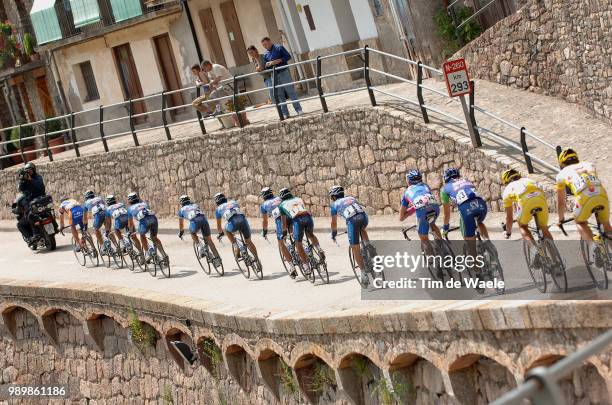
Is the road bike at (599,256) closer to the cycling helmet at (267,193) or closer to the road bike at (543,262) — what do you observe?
the road bike at (543,262)

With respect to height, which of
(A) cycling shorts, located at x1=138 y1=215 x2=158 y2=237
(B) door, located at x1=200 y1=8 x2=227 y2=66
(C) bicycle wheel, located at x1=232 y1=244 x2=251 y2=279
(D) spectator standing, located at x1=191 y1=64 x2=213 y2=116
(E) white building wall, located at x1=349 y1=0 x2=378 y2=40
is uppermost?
(B) door, located at x1=200 y1=8 x2=227 y2=66

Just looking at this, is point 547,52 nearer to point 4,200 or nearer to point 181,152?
point 181,152

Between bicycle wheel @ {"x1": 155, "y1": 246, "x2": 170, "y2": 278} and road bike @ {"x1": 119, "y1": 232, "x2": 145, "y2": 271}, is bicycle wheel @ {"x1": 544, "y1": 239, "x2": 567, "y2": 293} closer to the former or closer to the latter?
bicycle wheel @ {"x1": 155, "y1": 246, "x2": 170, "y2": 278}

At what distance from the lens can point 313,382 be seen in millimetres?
14984

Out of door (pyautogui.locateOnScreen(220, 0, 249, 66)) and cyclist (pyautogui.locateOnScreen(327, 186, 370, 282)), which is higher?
door (pyautogui.locateOnScreen(220, 0, 249, 66))

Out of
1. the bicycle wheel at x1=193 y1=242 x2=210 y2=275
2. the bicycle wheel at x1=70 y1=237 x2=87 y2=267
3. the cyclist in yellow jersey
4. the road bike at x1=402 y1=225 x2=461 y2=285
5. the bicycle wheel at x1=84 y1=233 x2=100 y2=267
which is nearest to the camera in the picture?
the cyclist in yellow jersey

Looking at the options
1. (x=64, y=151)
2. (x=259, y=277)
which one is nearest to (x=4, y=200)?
(x=64, y=151)

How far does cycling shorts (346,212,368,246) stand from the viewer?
54.0 ft

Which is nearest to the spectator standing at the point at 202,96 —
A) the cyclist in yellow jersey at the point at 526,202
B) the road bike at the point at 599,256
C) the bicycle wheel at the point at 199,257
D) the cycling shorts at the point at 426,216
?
the bicycle wheel at the point at 199,257

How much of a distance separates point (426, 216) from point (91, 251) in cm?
1172

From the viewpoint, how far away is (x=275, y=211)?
19.0 metres

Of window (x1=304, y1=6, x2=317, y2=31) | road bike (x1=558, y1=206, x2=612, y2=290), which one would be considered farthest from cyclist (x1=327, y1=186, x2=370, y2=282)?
window (x1=304, y1=6, x2=317, y2=31)

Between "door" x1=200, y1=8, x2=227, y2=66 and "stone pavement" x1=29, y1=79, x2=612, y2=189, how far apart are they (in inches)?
463

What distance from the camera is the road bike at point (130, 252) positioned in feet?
78.0
